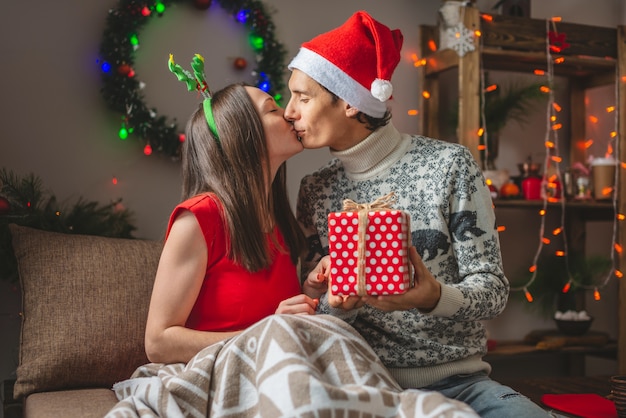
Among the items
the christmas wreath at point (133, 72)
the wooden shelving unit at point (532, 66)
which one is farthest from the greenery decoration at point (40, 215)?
the wooden shelving unit at point (532, 66)

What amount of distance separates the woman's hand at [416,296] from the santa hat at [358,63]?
1.75ft

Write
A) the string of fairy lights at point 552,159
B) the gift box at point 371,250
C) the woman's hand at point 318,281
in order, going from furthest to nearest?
1. the string of fairy lights at point 552,159
2. the woman's hand at point 318,281
3. the gift box at point 371,250

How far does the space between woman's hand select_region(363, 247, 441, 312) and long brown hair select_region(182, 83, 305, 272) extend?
1.39 feet

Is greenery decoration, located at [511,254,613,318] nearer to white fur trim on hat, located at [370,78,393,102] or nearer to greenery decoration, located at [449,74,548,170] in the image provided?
greenery decoration, located at [449,74,548,170]

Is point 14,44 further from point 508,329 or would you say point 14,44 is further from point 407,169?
point 508,329

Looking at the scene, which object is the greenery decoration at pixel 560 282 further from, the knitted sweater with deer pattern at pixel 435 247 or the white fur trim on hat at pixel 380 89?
the white fur trim on hat at pixel 380 89

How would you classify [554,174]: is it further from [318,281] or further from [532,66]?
[318,281]

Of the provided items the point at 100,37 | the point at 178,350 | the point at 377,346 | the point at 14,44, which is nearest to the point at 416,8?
the point at 100,37

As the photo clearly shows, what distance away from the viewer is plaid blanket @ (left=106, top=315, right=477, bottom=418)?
1207 mm

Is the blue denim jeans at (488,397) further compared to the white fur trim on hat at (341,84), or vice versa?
the white fur trim on hat at (341,84)

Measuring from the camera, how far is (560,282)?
3225 millimetres

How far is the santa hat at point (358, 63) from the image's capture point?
5.98ft

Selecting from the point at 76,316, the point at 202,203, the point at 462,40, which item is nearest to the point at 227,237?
the point at 202,203

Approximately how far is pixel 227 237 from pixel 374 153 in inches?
17.4
